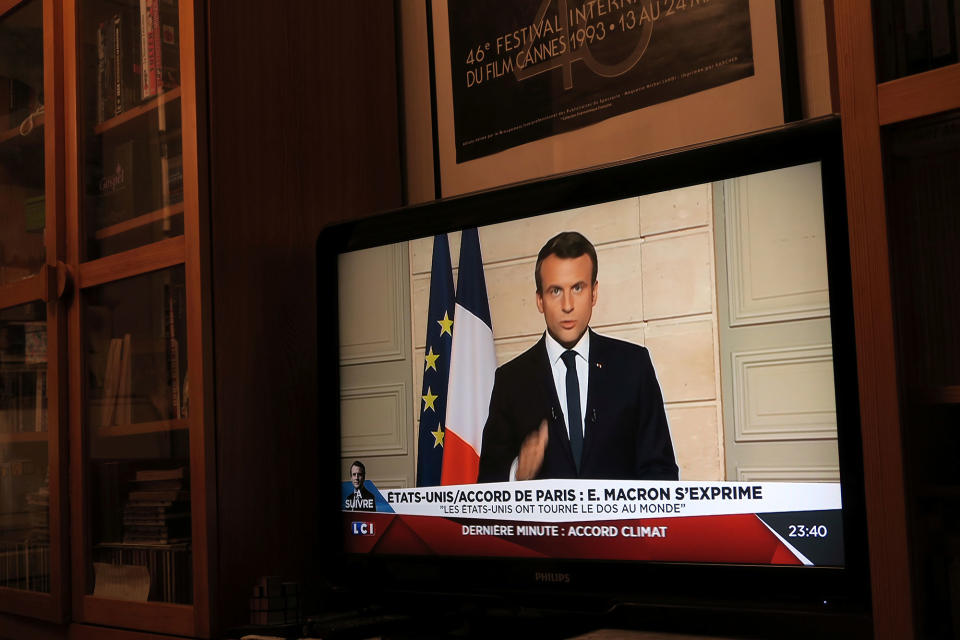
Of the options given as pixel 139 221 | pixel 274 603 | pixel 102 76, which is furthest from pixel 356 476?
pixel 102 76

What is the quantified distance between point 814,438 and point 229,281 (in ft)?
3.73

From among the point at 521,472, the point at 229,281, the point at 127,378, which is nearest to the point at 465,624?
the point at 521,472

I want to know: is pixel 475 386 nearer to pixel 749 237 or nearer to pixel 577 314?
pixel 577 314

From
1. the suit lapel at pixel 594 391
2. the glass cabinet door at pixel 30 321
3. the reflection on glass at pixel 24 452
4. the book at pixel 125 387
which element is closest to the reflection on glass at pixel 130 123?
the glass cabinet door at pixel 30 321

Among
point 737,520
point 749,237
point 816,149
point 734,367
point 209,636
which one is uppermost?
point 816,149

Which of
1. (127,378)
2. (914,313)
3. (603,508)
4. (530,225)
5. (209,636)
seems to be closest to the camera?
(914,313)

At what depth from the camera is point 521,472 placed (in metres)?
1.54

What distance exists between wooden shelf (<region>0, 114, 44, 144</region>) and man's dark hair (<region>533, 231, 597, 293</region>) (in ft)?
4.61

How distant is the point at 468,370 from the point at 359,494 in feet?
1.14

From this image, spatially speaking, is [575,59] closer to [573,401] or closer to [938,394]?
[573,401]

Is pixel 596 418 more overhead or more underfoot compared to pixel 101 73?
more underfoot

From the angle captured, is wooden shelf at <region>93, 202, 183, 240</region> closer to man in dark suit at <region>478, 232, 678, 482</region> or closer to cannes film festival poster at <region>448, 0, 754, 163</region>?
cannes film festival poster at <region>448, 0, 754, 163</region>

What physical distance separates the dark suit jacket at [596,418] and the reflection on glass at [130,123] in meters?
0.79

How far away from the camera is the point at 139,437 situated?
6.49 ft
